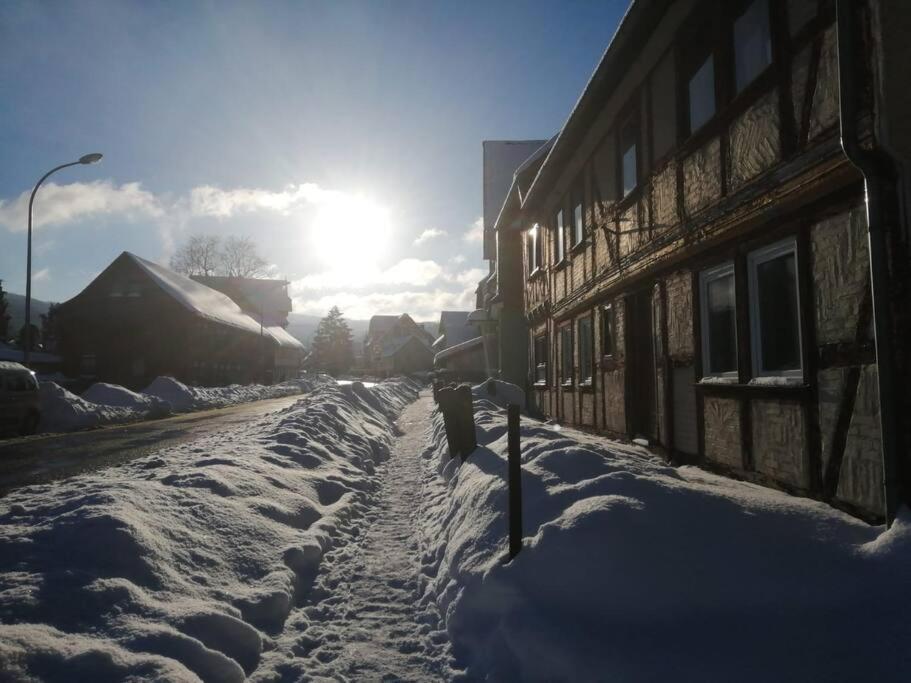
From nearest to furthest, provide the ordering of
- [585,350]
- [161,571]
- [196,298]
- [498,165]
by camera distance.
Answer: [161,571] → [585,350] → [498,165] → [196,298]

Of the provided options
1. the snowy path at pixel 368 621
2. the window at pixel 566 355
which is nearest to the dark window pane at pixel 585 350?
the window at pixel 566 355

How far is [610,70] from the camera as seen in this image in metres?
7.95

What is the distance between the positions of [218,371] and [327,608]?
115ft

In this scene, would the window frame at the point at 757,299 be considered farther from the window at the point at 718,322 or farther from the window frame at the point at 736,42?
the window frame at the point at 736,42

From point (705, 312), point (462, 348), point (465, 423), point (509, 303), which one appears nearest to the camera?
point (705, 312)

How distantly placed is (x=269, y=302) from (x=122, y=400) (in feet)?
149

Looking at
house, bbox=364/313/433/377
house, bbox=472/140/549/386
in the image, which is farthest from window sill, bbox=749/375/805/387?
house, bbox=364/313/433/377

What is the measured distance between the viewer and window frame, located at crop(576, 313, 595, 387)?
33.1 feet

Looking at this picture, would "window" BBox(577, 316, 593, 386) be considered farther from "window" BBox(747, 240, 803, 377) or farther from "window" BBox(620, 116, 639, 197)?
"window" BBox(747, 240, 803, 377)

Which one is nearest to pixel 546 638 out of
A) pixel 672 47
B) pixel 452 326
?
pixel 672 47

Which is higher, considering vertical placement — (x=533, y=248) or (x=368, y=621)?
(x=533, y=248)

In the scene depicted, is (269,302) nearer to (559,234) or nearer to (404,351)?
(404,351)

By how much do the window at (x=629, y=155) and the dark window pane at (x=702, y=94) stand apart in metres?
1.45

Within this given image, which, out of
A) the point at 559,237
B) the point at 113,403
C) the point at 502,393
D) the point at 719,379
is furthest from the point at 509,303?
the point at 113,403
